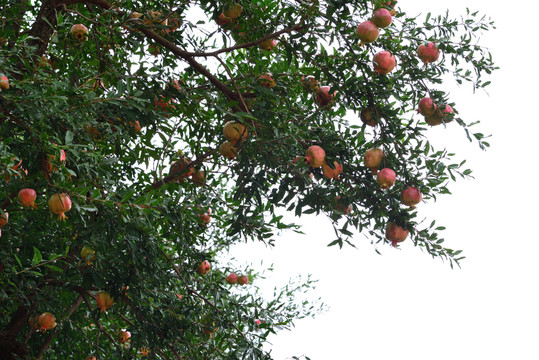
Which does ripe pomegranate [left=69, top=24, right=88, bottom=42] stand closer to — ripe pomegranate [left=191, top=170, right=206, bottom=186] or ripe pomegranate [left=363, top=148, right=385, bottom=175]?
ripe pomegranate [left=191, top=170, right=206, bottom=186]

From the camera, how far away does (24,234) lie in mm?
4215

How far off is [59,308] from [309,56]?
318cm

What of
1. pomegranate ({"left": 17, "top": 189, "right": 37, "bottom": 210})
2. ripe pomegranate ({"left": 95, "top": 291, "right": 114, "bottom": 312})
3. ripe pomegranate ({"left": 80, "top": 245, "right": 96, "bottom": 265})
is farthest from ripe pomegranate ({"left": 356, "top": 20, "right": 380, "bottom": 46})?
ripe pomegranate ({"left": 95, "top": 291, "right": 114, "bottom": 312})

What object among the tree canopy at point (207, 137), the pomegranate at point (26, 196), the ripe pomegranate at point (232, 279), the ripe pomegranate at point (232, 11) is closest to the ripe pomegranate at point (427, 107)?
the tree canopy at point (207, 137)

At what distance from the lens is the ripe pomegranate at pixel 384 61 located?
335 cm

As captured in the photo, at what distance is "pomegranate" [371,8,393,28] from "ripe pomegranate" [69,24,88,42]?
189 cm

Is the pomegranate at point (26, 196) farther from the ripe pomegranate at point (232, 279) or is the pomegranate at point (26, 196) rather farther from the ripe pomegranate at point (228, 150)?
the ripe pomegranate at point (232, 279)

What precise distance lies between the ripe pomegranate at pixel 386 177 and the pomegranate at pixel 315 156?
0.36m

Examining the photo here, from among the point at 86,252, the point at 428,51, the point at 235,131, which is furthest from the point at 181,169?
the point at 428,51

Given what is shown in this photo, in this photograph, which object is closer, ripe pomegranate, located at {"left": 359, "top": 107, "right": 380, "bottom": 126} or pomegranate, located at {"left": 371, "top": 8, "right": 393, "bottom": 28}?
pomegranate, located at {"left": 371, "top": 8, "right": 393, "bottom": 28}

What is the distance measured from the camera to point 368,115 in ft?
11.4

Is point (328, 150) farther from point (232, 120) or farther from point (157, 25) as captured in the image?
point (157, 25)

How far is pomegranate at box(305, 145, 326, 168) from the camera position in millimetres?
3295

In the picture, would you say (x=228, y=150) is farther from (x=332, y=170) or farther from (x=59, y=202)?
(x=59, y=202)
